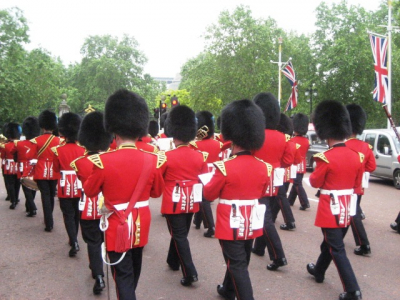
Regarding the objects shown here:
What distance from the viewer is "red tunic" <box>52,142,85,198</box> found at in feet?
18.5

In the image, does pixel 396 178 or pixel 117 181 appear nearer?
pixel 117 181

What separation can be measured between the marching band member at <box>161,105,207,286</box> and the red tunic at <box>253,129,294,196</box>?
80 centimetres

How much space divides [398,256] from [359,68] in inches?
988

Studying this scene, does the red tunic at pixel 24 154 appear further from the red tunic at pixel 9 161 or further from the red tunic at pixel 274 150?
the red tunic at pixel 274 150

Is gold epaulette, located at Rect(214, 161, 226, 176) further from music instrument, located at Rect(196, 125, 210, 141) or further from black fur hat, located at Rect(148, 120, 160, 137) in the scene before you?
black fur hat, located at Rect(148, 120, 160, 137)

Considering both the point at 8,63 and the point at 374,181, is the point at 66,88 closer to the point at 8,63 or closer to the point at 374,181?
the point at 8,63

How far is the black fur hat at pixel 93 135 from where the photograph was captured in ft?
16.1

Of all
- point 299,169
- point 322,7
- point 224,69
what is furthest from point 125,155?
point 224,69

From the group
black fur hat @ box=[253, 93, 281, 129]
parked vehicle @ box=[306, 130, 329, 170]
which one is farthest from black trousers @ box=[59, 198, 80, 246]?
parked vehicle @ box=[306, 130, 329, 170]

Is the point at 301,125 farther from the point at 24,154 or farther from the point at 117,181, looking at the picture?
the point at 117,181

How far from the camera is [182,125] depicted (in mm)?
5531

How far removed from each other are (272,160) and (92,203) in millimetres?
2244

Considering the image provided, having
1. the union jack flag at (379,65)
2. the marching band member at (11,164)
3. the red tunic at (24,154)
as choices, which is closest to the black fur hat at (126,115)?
the red tunic at (24,154)

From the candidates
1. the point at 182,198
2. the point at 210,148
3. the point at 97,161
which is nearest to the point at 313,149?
the point at 210,148
